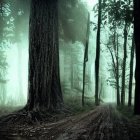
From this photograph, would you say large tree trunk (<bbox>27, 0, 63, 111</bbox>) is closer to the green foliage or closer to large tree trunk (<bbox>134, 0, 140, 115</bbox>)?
large tree trunk (<bbox>134, 0, 140, 115</bbox>)

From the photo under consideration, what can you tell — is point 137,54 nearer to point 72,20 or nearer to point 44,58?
point 44,58

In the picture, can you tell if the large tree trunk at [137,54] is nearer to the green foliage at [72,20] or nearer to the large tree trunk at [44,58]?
the large tree trunk at [44,58]

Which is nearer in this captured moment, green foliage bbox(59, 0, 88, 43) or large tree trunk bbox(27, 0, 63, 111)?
large tree trunk bbox(27, 0, 63, 111)

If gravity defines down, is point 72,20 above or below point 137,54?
above

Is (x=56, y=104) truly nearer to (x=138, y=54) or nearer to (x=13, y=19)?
(x=138, y=54)

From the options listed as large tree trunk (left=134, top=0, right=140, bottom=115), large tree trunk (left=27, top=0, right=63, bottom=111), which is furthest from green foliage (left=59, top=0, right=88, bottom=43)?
large tree trunk (left=134, top=0, right=140, bottom=115)

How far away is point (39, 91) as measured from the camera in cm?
1092

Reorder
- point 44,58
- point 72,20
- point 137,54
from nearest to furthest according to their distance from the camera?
1. point 137,54
2. point 44,58
3. point 72,20

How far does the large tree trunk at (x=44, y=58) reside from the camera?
10.9 meters

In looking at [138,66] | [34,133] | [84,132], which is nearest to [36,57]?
[138,66]

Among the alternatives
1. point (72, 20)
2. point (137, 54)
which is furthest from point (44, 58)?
point (72, 20)

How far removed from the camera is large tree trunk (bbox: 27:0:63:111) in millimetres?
10922

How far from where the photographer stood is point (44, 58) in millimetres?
11375

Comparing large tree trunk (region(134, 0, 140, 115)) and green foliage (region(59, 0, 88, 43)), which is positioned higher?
green foliage (region(59, 0, 88, 43))
